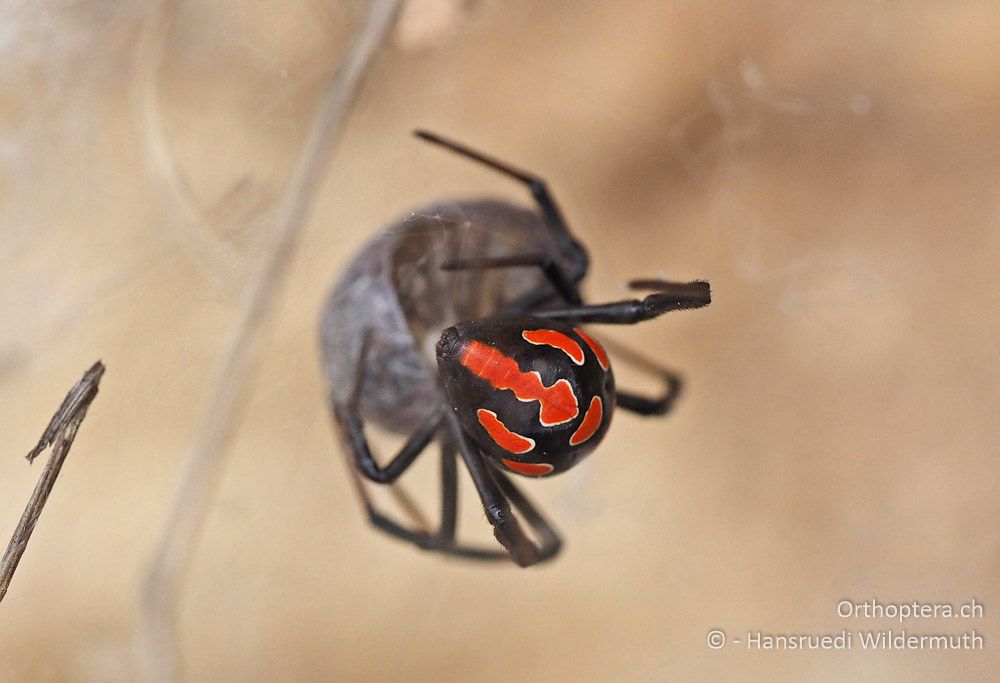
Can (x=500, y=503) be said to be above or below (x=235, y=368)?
below

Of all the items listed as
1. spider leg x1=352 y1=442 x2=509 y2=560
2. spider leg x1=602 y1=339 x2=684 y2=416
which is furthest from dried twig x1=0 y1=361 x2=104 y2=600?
spider leg x1=602 y1=339 x2=684 y2=416

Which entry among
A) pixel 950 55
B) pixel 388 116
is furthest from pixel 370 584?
pixel 950 55

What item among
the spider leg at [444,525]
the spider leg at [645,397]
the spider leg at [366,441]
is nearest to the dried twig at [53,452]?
the spider leg at [366,441]

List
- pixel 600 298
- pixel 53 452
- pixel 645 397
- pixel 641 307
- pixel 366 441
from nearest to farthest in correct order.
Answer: pixel 53 452 < pixel 641 307 < pixel 366 441 < pixel 645 397 < pixel 600 298

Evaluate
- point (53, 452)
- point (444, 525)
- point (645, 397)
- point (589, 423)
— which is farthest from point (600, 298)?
point (53, 452)

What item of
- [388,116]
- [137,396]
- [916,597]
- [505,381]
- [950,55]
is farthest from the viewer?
[916,597]

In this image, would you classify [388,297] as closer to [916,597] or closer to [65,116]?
[65,116]

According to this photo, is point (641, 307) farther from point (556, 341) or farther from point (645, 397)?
point (645, 397)
